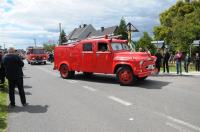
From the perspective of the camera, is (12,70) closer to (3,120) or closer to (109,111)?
(3,120)

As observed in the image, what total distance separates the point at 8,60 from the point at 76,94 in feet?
10.8

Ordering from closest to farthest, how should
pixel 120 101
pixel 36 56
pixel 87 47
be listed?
pixel 120 101 → pixel 87 47 → pixel 36 56

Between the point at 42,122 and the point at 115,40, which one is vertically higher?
the point at 115,40

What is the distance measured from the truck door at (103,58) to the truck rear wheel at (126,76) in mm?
747

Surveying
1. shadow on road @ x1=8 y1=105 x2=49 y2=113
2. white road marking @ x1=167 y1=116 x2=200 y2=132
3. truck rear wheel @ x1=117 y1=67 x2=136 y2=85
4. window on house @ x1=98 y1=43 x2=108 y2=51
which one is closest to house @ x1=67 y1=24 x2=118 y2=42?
window on house @ x1=98 y1=43 x2=108 y2=51

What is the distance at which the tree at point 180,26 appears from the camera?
3909cm

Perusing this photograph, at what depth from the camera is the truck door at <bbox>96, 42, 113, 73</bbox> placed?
15.6 metres

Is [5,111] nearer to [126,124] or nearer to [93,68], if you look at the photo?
[126,124]

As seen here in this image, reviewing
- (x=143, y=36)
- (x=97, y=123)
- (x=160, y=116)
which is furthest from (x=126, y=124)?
(x=143, y=36)

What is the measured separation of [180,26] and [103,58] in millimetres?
26876

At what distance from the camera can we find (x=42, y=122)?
25.5 feet

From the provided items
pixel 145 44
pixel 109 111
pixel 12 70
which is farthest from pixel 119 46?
pixel 145 44

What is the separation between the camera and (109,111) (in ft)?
29.2

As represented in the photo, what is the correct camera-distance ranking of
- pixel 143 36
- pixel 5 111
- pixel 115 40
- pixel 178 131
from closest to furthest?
pixel 178 131
pixel 5 111
pixel 115 40
pixel 143 36
